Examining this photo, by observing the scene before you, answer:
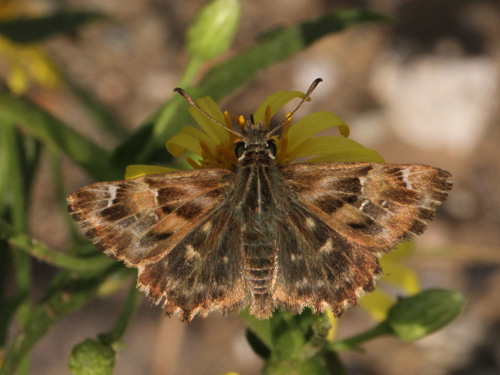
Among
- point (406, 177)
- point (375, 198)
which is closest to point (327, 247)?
point (375, 198)

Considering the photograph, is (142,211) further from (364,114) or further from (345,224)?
(364,114)

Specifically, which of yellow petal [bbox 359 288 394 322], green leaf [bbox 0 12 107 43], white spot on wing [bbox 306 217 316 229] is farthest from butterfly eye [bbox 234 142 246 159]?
green leaf [bbox 0 12 107 43]

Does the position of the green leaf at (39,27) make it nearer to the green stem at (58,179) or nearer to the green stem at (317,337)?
the green stem at (58,179)

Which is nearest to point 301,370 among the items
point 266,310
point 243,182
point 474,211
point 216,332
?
point 266,310

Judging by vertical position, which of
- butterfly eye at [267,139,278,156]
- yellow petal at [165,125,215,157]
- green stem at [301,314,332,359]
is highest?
yellow petal at [165,125,215,157]

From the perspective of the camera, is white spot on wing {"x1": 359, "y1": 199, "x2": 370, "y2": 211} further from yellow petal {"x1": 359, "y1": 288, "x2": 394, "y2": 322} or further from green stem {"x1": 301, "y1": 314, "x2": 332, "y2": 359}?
yellow petal {"x1": 359, "y1": 288, "x2": 394, "y2": 322}
